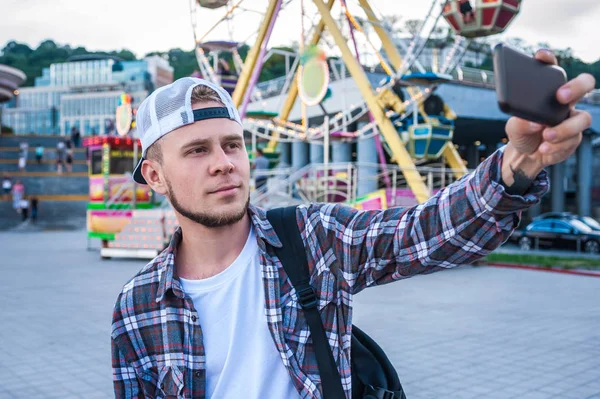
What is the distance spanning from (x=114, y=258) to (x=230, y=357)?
53.4 feet

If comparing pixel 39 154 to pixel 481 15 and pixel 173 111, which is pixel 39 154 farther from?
pixel 173 111

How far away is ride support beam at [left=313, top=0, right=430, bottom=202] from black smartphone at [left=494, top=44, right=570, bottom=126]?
12.7 m

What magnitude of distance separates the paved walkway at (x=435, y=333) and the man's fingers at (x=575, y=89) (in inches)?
184

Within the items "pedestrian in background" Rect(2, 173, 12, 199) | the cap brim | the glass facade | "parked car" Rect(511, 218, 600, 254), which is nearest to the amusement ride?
"parked car" Rect(511, 218, 600, 254)

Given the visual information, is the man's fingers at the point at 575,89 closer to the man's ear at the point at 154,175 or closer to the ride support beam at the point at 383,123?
the man's ear at the point at 154,175

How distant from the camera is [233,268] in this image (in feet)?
7.06

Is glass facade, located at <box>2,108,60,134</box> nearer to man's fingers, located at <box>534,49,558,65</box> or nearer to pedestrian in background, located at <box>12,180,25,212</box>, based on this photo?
pedestrian in background, located at <box>12,180,25,212</box>

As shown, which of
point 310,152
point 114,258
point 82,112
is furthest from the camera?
point 82,112

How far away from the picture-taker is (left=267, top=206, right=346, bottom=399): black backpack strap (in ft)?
6.44

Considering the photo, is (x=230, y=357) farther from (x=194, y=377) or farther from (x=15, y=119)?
(x=15, y=119)

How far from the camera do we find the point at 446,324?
8.40m

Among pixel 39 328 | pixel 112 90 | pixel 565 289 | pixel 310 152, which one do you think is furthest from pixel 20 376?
pixel 112 90

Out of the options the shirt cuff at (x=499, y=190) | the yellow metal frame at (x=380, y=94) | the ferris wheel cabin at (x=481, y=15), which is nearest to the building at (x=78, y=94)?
the yellow metal frame at (x=380, y=94)

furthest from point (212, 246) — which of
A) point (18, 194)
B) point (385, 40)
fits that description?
point (18, 194)
